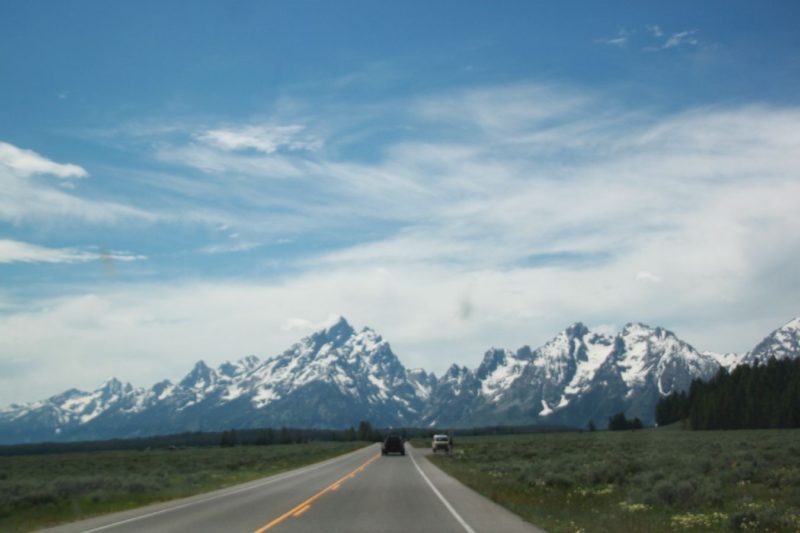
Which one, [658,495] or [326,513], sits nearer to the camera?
[326,513]

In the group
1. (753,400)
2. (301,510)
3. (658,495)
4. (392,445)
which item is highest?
(753,400)

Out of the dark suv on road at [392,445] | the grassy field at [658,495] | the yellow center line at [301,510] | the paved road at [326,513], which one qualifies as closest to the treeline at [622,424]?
the dark suv on road at [392,445]

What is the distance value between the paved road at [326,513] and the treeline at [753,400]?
83484mm

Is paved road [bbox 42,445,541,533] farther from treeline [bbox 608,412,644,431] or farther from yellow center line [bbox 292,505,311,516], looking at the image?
treeline [bbox 608,412,644,431]

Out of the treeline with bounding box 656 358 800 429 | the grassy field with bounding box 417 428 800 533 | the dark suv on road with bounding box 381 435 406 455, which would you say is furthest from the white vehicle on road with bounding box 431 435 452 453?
the treeline with bounding box 656 358 800 429

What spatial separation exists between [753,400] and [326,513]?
101489mm

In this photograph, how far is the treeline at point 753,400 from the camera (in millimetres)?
97688

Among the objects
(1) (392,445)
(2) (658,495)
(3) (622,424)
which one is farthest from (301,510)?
(3) (622,424)

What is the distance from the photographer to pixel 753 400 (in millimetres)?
106000

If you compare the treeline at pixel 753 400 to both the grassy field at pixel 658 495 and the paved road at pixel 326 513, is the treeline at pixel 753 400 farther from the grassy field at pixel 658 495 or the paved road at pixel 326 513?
the paved road at pixel 326 513

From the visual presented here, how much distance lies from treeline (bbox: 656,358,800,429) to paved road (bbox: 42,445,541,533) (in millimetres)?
83484

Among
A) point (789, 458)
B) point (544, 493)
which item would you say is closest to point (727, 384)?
point (789, 458)

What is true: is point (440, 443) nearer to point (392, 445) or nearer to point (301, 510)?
point (392, 445)

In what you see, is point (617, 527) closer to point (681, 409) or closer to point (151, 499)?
point (151, 499)
